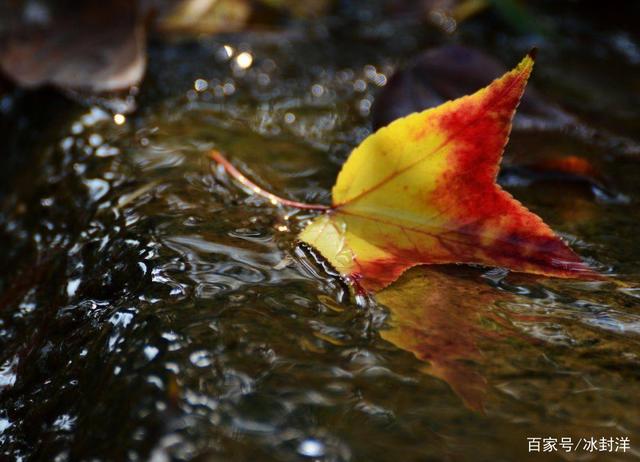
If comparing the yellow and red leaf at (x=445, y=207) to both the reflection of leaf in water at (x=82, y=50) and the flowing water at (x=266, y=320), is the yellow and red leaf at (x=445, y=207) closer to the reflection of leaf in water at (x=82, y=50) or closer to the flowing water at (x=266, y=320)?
the flowing water at (x=266, y=320)

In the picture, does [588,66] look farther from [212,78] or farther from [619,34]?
[212,78]

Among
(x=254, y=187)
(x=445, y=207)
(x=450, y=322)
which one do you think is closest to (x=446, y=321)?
(x=450, y=322)

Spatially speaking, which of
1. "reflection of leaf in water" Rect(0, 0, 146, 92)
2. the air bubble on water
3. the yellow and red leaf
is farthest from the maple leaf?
"reflection of leaf in water" Rect(0, 0, 146, 92)

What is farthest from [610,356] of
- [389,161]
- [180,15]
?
[180,15]

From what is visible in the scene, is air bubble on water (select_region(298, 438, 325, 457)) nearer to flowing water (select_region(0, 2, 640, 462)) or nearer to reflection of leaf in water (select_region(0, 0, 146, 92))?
flowing water (select_region(0, 2, 640, 462))

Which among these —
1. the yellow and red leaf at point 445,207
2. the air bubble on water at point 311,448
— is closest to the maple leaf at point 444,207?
the yellow and red leaf at point 445,207
